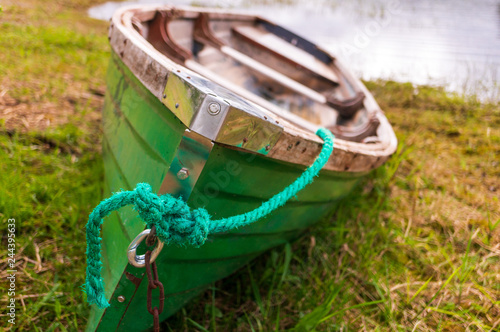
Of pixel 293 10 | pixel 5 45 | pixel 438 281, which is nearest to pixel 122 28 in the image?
pixel 438 281

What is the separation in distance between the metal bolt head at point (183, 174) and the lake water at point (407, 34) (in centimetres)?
335

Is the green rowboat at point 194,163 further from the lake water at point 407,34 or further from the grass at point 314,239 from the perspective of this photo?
the lake water at point 407,34

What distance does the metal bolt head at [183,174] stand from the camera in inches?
45.6

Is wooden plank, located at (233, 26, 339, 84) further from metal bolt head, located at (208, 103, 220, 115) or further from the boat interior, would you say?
metal bolt head, located at (208, 103, 220, 115)

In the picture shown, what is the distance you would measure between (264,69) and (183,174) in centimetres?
196

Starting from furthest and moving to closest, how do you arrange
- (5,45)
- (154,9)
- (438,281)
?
(5,45), (154,9), (438,281)

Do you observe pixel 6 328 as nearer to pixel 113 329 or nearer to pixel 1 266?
pixel 1 266

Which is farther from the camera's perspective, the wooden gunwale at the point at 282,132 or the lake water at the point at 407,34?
the lake water at the point at 407,34

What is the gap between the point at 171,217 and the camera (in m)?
1.08

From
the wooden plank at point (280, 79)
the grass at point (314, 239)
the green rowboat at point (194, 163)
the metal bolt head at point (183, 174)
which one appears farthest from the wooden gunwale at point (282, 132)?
the wooden plank at point (280, 79)

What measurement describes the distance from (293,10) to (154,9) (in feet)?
20.8

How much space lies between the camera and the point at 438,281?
2057mm

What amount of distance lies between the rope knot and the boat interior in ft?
4.13

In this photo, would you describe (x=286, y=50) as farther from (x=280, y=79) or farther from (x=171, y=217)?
(x=171, y=217)
